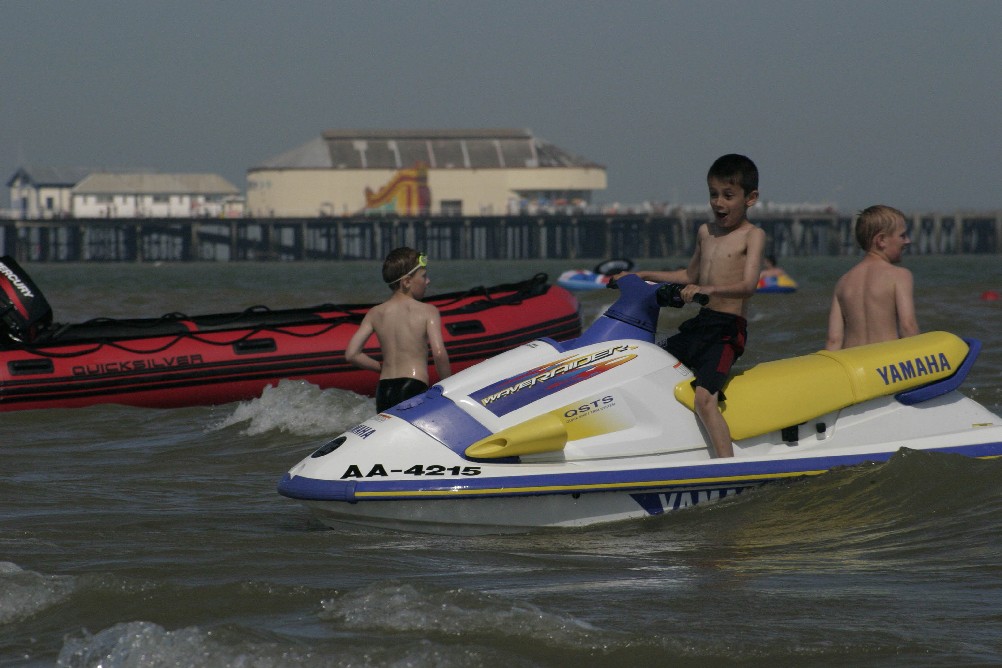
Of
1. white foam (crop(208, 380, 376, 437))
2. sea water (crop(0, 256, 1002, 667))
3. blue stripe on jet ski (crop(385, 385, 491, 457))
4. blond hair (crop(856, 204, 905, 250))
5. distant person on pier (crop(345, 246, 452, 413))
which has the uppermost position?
blond hair (crop(856, 204, 905, 250))

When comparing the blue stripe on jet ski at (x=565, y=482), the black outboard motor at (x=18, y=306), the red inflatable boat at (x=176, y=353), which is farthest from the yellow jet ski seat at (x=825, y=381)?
the black outboard motor at (x=18, y=306)

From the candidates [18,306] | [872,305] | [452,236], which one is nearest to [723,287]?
[872,305]

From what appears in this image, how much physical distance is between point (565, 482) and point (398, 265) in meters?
1.53

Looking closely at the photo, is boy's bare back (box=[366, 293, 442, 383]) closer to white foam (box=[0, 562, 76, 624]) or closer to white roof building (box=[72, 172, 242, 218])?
white foam (box=[0, 562, 76, 624])

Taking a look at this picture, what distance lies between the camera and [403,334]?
6.79m

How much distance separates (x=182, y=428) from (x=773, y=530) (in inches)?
231

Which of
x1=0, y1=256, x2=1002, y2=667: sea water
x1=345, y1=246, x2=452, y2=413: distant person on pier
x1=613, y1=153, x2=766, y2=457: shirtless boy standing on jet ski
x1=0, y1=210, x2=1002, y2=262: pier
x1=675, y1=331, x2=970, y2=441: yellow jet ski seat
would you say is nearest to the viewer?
x1=0, y1=256, x2=1002, y2=667: sea water

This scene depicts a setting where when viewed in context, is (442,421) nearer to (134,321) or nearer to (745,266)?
(745,266)

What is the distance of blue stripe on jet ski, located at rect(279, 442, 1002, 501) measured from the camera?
5.74m

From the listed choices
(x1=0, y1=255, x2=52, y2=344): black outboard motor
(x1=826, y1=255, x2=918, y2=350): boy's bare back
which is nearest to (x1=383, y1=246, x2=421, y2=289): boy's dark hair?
(x1=826, y1=255, x2=918, y2=350): boy's bare back

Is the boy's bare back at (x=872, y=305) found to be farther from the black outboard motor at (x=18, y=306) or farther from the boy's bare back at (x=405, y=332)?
the black outboard motor at (x=18, y=306)

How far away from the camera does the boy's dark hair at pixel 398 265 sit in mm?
6770

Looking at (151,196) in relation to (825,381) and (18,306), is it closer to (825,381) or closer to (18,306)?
(18,306)

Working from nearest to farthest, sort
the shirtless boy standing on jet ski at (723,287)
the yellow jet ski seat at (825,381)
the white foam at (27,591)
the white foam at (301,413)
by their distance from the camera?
the white foam at (27,591) → the shirtless boy standing on jet ski at (723,287) → the yellow jet ski seat at (825,381) → the white foam at (301,413)
